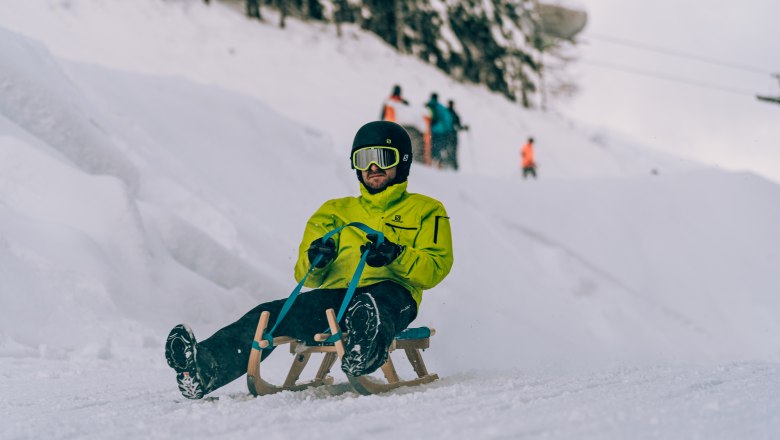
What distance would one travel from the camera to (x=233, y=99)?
10.1 metres

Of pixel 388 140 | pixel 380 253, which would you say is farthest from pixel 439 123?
A: pixel 380 253

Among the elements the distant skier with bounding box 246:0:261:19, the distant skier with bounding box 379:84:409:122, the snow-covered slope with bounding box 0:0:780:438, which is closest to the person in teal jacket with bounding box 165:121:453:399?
the snow-covered slope with bounding box 0:0:780:438

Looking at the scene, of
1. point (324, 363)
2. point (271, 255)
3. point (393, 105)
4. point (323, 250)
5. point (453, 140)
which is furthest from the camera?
point (453, 140)

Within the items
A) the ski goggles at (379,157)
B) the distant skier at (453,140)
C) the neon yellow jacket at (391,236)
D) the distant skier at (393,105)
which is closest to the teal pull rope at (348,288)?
the neon yellow jacket at (391,236)

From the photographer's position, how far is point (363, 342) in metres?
2.96

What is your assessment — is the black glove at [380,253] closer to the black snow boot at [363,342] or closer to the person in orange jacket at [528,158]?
the black snow boot at [363,342]

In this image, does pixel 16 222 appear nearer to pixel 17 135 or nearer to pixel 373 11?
pixel 17 135

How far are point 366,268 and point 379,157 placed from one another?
0.46 meters

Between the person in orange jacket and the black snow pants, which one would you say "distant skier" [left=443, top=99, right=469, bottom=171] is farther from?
the black snow pants

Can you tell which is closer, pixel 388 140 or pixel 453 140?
pixel 388 140

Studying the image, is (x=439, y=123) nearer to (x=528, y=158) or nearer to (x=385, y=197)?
(x=528, y=158)

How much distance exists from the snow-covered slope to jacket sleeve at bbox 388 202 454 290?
450mm

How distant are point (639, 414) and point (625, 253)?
785 cm

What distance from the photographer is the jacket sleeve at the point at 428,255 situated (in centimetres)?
336
